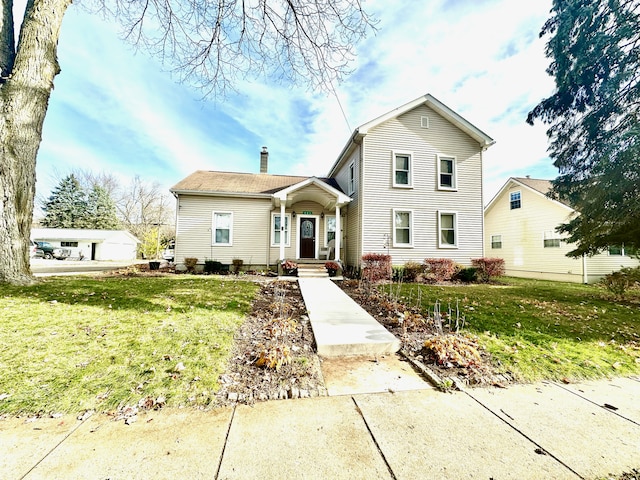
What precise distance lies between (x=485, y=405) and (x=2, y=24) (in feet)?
39.4

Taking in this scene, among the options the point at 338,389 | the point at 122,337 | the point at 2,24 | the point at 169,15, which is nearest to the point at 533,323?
the point at 338,389

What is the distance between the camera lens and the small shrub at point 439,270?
10.8 meters

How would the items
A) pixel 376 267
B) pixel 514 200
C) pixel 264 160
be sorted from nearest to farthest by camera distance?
pixel 376 267
pixel 514 200
pixel 264 160

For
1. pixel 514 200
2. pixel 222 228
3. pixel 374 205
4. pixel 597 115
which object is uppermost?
pixel 597 115

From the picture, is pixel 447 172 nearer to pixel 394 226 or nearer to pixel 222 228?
pixel 394 226

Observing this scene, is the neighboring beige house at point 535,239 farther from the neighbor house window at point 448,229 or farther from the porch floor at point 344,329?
the porch floor at point 344,329

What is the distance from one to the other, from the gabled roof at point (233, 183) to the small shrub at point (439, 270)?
6.31m

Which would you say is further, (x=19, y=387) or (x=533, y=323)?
(x=533, y=323)

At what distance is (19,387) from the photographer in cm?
249

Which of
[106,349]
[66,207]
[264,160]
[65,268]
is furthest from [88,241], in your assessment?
[106,349]

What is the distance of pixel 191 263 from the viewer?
12062mm

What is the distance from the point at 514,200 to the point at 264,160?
16095mm

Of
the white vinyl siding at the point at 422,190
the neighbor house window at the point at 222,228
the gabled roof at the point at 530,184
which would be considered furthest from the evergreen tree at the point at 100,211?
the gabled roof at the point at 530,184

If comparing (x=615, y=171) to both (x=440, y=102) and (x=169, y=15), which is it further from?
(x=169, y=15)
